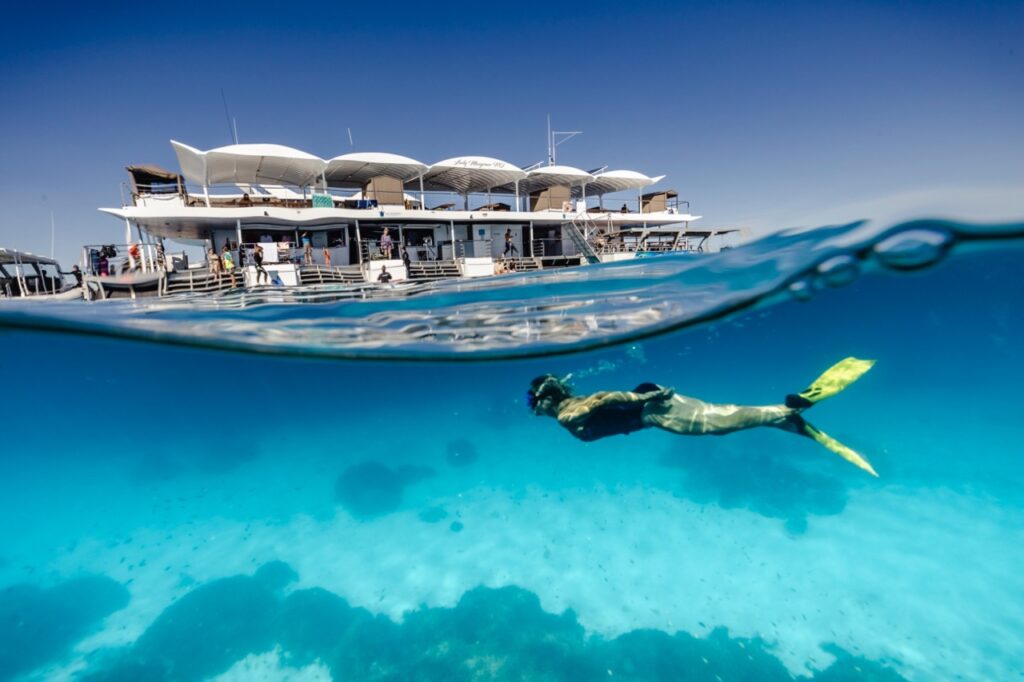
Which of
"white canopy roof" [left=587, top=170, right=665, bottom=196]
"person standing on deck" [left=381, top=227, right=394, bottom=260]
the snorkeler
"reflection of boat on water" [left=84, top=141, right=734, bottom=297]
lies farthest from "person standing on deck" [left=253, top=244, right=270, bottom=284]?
"white canopy roof" [left=587, top=170, right=665, bottom=196]

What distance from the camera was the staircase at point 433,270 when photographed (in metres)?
22.6

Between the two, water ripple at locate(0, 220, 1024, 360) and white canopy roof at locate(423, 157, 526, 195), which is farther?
white canopy roof at locate(423, 157, 526, 195)

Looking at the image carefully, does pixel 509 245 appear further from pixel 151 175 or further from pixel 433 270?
pixel 151 175

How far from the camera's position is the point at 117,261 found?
59.9 feet

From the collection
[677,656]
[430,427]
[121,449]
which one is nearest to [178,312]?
[677,656]

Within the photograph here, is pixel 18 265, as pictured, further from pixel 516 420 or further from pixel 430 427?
pixel 516 420

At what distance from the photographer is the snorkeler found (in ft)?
25.3

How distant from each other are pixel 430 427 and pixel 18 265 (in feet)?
70.9

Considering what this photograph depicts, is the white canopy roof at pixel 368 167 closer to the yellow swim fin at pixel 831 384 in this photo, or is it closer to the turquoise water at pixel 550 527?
the turquoise water at pixel 550 527

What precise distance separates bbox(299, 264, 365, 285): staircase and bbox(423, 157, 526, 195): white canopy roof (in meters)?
9.33

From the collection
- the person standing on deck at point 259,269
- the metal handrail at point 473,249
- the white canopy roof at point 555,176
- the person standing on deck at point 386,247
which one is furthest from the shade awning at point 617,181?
the person standing on deck at point 259,269

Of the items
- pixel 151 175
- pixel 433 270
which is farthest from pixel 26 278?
pixel 433 270

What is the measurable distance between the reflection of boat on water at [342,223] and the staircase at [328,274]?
0.16 feet

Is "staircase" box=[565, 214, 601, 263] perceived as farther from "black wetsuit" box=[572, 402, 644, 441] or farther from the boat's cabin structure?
the boat's cabin structure
